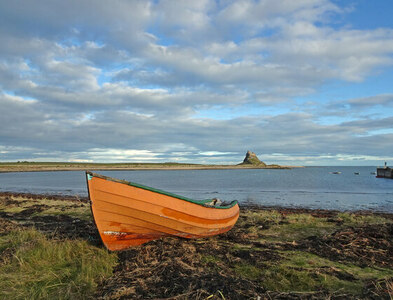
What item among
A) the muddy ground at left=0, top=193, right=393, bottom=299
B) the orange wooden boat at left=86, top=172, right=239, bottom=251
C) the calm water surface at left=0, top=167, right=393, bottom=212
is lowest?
the calm water surface at left=0, top=167, right=393, bottom=212

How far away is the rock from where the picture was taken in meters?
170

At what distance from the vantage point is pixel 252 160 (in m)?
171

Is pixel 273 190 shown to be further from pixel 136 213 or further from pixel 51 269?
pixel 51 269

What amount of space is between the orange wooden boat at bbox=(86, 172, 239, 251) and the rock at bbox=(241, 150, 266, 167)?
541ft

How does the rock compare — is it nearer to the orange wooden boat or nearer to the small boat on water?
the small boat on water

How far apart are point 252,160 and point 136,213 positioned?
168 metres

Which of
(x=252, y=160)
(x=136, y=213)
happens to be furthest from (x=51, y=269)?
(x=252, y=160)

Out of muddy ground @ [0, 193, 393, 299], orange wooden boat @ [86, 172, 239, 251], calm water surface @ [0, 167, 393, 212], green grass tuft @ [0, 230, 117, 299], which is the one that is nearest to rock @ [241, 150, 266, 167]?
calm water surface @ [0, 167, 393, 212]

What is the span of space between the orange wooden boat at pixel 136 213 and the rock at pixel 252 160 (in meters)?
165

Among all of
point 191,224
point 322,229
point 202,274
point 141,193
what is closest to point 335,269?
point 202,274

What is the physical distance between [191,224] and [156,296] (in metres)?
3.38

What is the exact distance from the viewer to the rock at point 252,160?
170 metres

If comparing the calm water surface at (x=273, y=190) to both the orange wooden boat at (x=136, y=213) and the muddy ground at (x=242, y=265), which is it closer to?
the muddy ground at (x=242, y=265)

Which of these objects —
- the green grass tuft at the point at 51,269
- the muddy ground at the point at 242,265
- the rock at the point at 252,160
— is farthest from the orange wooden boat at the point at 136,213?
the rock at the point at 252,160
